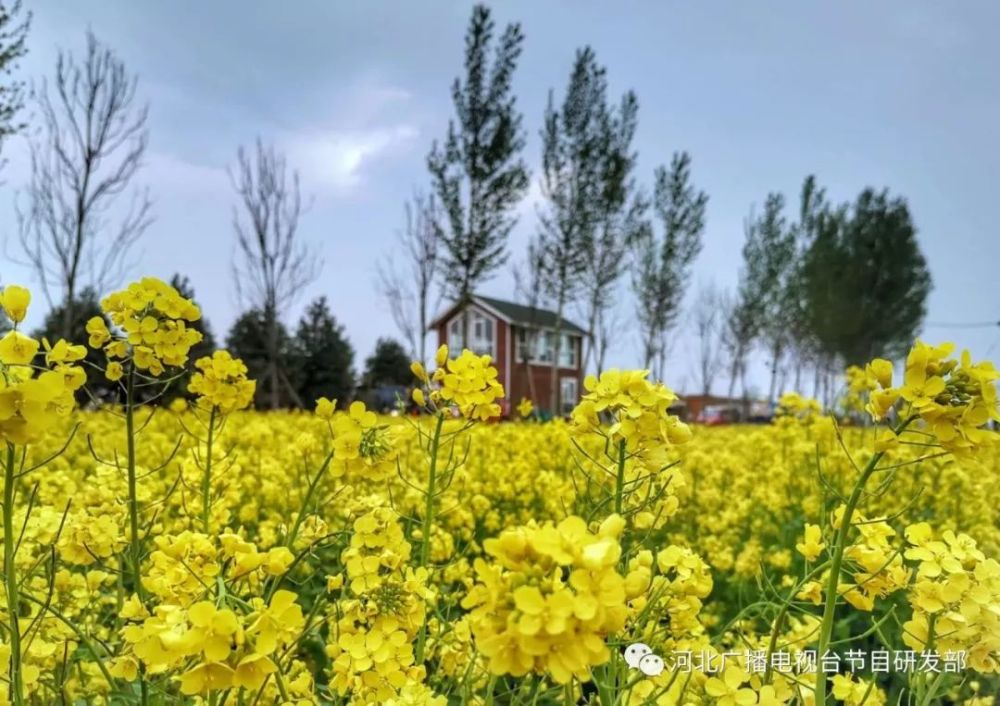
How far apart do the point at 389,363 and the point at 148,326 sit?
3548 cm

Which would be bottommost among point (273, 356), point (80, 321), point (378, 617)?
point (378, 617)

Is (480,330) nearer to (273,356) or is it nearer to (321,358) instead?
(321,358)

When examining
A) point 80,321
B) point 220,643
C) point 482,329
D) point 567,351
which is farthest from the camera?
point 567,351

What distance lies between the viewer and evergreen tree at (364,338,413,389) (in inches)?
1387

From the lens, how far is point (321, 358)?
1139 inches

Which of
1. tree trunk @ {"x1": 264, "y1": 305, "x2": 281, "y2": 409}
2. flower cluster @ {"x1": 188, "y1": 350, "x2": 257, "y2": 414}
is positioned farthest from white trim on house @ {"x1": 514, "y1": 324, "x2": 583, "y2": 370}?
flower cluster @ {"x1": 188, "y1": 350, "x2": 257, "y2": 414}

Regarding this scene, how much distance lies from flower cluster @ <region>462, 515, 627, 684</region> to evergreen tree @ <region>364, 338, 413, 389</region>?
1333 inches

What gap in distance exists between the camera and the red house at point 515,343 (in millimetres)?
31703

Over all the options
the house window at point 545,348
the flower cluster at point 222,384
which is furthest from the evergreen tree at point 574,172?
the flower cluster at point 222,384

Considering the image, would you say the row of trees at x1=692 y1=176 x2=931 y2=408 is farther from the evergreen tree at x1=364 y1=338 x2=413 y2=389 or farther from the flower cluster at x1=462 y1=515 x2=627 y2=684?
the flower cluster at x1=462 y1=515 x2=627 y2=684

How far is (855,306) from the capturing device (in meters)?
34.7

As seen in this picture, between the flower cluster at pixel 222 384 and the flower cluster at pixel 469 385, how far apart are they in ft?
1.62

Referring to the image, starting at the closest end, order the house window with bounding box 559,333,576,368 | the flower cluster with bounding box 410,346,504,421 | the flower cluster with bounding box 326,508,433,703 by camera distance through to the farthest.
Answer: the flower cluster with bounding box 326,508,433,703
the flower cluster with bounding box 410,346,504,421
the house window with bounding box 559,333,576,368

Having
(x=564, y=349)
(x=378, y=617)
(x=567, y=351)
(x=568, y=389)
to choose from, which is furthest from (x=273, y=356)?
(x=567, y=351)
